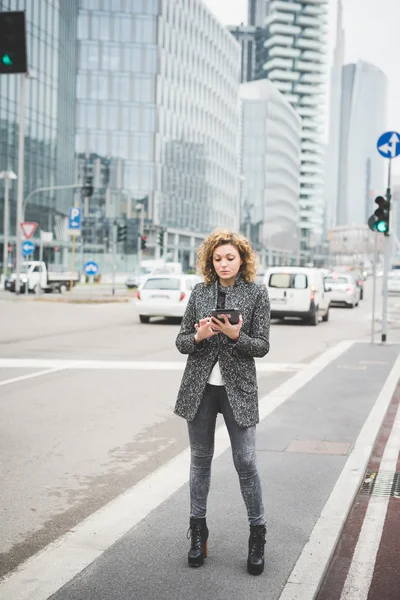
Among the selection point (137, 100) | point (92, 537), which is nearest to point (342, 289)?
point (92, 537)

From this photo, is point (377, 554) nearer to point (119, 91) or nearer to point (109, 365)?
point (109, 365)

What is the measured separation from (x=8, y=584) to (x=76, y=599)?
0.41 meters

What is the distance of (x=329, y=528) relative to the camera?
473cm

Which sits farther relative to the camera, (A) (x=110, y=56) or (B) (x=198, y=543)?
(A) (x=110, y=56)

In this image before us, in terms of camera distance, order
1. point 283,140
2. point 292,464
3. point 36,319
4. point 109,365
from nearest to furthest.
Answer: point 292,464
point 109,365
point 36,319
point 283,140

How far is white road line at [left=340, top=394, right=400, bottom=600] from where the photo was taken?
390 centimetres

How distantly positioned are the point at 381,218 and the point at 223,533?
1257 centimetres

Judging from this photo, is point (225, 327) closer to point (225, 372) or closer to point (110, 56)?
point (225, 372)

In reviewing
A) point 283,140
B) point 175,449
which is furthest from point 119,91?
point 175,449

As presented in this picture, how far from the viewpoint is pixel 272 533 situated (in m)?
4.68

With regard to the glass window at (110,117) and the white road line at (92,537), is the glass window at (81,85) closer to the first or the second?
the glass window at (110,117)

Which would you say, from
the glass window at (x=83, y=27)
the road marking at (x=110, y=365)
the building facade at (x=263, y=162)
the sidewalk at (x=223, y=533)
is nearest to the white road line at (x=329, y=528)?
the sidewalk at (x=223, y=533)

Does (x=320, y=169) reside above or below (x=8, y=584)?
above

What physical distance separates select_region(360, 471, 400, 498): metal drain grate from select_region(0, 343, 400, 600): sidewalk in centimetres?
10
